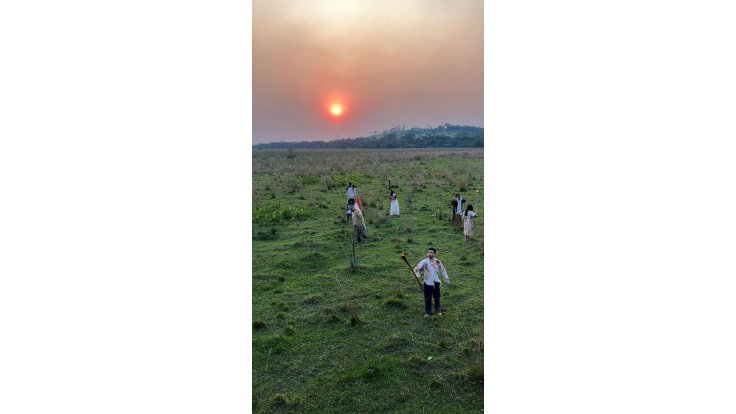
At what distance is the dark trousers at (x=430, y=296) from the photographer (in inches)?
231

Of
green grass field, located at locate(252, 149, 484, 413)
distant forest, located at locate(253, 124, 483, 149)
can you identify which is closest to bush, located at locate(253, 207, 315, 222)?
green grass field, located at locate(252, 149, 484, 413)

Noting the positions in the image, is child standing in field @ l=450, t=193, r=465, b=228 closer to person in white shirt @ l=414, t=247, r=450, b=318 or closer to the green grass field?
the green grass field

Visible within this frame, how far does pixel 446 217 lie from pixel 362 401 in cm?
657

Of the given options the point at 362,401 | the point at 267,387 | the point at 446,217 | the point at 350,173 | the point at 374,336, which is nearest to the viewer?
the point at 362,401

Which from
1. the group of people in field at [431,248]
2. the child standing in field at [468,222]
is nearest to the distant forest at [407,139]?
the group of people in field at [431,248]

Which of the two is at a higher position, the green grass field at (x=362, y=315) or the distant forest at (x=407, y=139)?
the distant forest at (x=407, y=139)

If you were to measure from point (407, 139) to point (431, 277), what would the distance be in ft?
6.64

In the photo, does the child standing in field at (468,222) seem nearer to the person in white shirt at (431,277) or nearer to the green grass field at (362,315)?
the green grass field at (362,315)

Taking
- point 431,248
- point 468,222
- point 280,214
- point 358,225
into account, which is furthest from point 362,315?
point 280,214

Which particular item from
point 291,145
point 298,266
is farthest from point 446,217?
point 291,145

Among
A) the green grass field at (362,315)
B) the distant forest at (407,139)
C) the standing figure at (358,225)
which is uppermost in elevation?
the distant forest at (407,139)

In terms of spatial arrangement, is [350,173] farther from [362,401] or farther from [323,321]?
[362,401]

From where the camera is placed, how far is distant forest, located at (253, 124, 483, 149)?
5.96 meters
